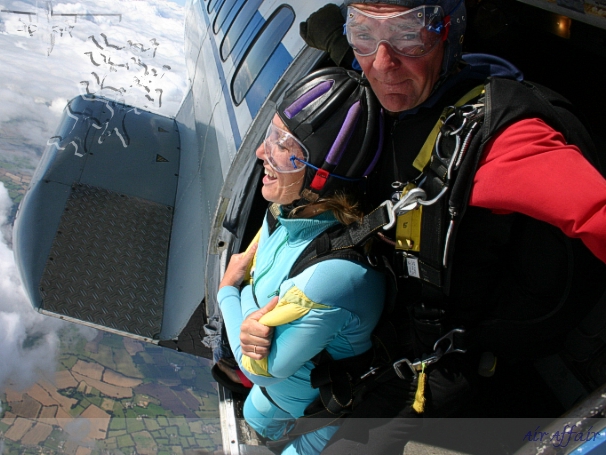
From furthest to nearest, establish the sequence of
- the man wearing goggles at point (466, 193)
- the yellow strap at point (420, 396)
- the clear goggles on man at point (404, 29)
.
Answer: the yellow strap at point (420, 396)
the clear goggles on man at point (404, 29)
the man wearing goggles at point (466, 193)

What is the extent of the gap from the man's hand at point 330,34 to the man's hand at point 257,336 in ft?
3.70

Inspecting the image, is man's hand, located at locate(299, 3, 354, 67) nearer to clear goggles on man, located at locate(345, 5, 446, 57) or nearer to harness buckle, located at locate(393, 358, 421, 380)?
clear goggles on man, located at locate(345, 5, 446, 57)

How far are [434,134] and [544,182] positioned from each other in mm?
452

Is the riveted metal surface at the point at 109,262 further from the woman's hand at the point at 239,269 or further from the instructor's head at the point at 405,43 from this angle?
the instructor's head at the point at 405,43

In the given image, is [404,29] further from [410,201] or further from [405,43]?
[410,201]

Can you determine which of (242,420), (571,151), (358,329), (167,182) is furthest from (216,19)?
(571,151)

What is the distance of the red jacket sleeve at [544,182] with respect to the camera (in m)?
1.17

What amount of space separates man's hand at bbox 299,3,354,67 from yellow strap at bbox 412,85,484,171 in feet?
2.40

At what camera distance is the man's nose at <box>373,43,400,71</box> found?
1.60m

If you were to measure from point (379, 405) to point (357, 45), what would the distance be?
1.40 metres

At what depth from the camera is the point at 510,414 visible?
7.64 ft

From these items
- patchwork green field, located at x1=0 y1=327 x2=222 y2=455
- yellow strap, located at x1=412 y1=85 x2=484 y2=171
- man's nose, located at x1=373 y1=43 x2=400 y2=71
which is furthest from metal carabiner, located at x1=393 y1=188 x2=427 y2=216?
patchwork green field, located at x1=0 y1=327 x2=222 y2=455

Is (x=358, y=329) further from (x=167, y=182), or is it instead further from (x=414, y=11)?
(x=167, y=182)

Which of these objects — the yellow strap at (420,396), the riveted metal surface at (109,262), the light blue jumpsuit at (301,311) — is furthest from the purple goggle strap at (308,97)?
the riveted metal surface at (109,262)
